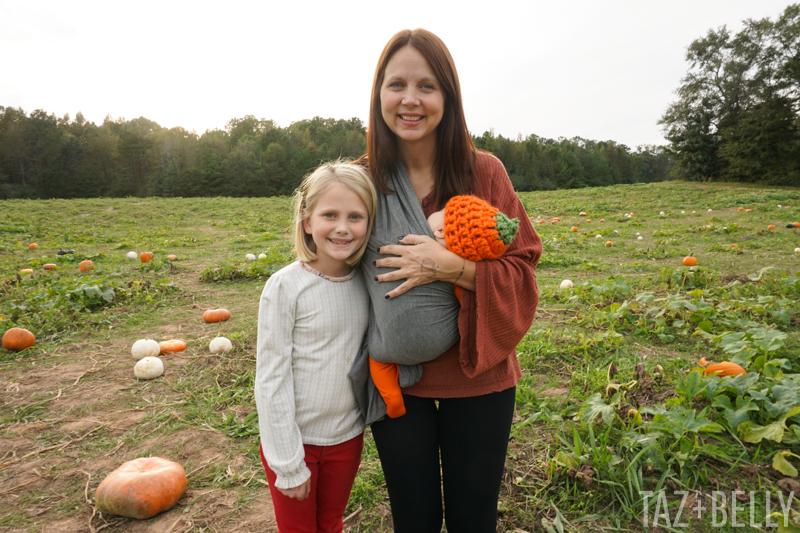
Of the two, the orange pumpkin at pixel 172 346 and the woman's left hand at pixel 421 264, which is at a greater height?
the woman's left hand at pixel 421 264

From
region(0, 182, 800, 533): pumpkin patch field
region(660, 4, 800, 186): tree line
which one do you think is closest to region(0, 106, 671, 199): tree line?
region(660, 4, 800, 186): tree line

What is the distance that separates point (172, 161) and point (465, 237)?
54182 mm

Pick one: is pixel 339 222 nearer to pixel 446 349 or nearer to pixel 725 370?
pixel 446 349

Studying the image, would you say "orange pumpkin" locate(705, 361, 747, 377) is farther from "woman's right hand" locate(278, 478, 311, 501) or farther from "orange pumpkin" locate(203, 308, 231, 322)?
"orange pumpkin" locate(203, 308, 231, 322)

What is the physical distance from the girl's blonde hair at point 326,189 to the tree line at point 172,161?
119 feet

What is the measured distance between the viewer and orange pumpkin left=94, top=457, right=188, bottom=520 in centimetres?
219

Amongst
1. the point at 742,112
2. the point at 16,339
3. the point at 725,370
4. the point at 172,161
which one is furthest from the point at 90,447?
the point at 172,161

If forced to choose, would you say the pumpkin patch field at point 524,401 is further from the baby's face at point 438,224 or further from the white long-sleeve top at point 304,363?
the baby's face at point 438,224

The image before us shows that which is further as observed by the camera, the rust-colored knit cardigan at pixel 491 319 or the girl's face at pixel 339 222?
the girl's face at pixel 339 222

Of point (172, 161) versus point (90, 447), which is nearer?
point (90, 447)

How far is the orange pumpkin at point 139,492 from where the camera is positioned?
2.19 meters

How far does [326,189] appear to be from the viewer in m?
1.71

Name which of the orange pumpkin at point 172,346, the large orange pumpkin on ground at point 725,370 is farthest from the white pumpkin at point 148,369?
the large orange pumpkin on ground at point 725,370

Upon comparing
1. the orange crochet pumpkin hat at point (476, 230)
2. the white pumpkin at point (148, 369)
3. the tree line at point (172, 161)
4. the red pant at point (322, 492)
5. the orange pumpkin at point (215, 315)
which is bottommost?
the white pumpkin at point (148, 369)
